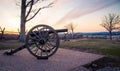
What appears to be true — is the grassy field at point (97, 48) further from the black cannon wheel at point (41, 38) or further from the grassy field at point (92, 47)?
the black cannon wheel at point (41, 38)

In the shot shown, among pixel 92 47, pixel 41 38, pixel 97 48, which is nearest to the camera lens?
pixel 41 38

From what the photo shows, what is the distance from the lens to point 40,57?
25.0 ft

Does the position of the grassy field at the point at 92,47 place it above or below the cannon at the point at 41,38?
below

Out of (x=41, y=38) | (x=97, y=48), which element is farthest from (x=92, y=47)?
(x=41, y=38)

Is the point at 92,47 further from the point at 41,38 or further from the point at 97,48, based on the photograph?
the point at 41,38

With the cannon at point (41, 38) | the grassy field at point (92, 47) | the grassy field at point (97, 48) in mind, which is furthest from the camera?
the grassy field at point (92, 47)

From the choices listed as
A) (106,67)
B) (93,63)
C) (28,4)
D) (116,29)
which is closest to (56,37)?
(93,63)

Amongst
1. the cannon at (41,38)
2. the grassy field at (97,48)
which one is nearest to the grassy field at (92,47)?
the grassy field at (97,48)

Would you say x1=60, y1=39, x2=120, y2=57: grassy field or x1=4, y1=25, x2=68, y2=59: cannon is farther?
x1=60, y1=39, x2=120, y2=57: grassy field

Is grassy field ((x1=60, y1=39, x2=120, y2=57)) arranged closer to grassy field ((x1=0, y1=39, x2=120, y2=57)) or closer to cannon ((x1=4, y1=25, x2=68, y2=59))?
grassy field ((x1=0, y1=39, x2=120, y2=57))

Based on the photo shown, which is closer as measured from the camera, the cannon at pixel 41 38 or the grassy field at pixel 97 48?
the cannon at pixel 41 38

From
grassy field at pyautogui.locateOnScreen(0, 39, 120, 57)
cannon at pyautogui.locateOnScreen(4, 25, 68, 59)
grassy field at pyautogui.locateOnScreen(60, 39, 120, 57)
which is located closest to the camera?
cannon at pyautogui.locateOnScreen(4, 25, 68, 59)

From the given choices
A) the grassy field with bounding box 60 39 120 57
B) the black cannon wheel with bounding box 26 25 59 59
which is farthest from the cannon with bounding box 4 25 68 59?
the grassy field with bounding box 60 39 120 57

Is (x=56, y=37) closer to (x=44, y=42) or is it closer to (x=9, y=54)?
(x=44, y=42)
